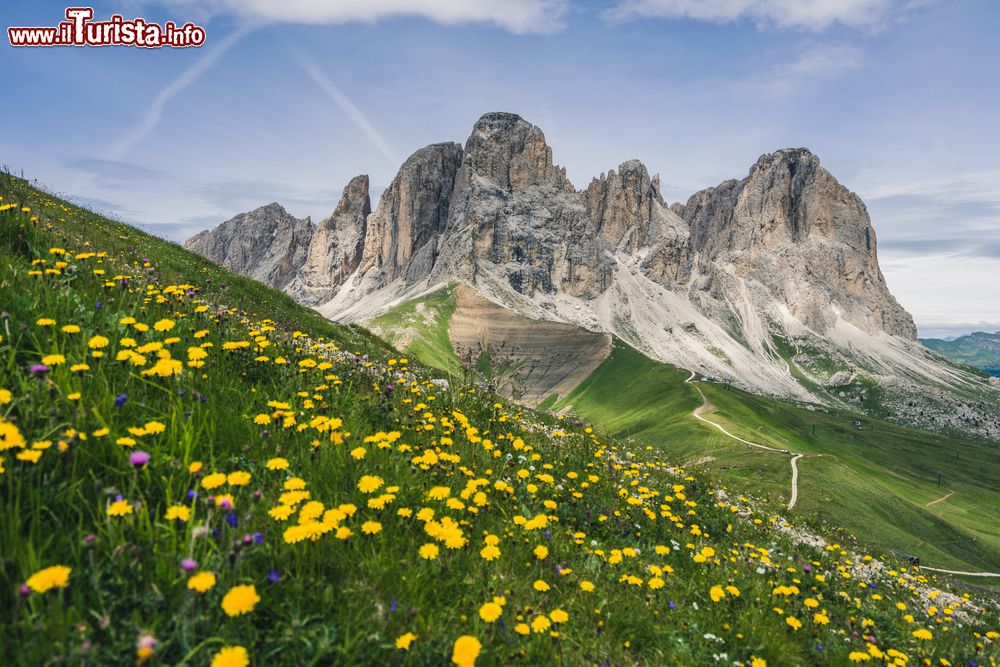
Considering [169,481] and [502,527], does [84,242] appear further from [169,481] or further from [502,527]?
[502,527]

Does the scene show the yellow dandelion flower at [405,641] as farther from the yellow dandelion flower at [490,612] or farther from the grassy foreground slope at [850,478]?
the grassy foreground slope at [850,478]

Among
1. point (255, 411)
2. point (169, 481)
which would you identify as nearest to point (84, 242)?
point (255, 411)

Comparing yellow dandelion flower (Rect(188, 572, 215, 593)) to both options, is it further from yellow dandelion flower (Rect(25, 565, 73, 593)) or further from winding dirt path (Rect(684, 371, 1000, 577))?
winding dirt path (Rect(684, 371, 1000, 577))

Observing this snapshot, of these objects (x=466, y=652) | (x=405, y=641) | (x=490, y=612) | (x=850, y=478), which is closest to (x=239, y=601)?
(x=405, y=641)

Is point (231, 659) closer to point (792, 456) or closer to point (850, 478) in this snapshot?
point (850, 478)

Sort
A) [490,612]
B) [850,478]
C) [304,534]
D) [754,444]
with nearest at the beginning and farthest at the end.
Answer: [304,534], [490,612], [850,478], [754,444]

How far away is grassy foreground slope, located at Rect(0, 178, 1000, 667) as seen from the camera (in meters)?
2.82

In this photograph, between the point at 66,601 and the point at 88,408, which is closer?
the point at 66,601

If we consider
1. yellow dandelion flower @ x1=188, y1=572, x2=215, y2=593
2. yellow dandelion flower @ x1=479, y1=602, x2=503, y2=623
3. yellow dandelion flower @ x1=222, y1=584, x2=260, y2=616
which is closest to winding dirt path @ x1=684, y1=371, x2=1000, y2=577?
yellow dandelion flower @ x1=479, y1=602, x2=503, y2=623

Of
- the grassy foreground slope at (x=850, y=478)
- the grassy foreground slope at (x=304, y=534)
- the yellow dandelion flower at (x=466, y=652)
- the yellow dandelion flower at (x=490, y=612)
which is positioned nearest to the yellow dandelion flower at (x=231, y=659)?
the grassy foreground slope at (x=304, y=534)

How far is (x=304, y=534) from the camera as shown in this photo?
→ 336cm

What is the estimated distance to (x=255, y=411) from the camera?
598 cm

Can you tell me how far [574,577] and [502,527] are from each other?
986mm

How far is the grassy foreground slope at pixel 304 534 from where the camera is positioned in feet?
9.26
